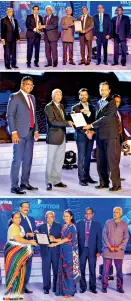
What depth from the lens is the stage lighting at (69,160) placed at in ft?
21.1

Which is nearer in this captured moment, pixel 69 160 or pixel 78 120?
pixel 78 120

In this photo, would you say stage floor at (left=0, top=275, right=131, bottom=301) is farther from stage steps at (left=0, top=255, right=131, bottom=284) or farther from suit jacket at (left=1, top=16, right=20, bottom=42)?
suit jacket at (left=1, top=16, right=20, bottom=42)

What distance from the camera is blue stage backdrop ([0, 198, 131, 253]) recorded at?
614 centimetres

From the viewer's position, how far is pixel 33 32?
5.92 meters

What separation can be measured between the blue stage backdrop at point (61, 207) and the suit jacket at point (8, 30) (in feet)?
5.29

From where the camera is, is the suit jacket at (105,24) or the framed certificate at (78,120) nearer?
the framed certificate at (78,120)

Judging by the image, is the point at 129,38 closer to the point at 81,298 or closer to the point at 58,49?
the point at 58,49

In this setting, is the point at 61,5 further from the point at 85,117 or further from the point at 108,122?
the point at 108,122

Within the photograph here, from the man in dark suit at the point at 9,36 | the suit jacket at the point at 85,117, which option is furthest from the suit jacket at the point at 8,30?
the suit jacket at the point at 85,117

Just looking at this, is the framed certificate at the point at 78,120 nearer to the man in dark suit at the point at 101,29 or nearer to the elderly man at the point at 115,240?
the man in dark suit at the point at 101,29

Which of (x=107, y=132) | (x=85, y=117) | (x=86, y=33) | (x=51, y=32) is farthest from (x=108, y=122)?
(x=51, y=32)

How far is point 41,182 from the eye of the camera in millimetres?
6031

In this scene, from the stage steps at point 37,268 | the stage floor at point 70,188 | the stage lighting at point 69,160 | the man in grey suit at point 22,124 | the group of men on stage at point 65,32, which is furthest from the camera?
the stage lighting at point 69,160

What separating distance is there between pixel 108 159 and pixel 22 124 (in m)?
0.86
